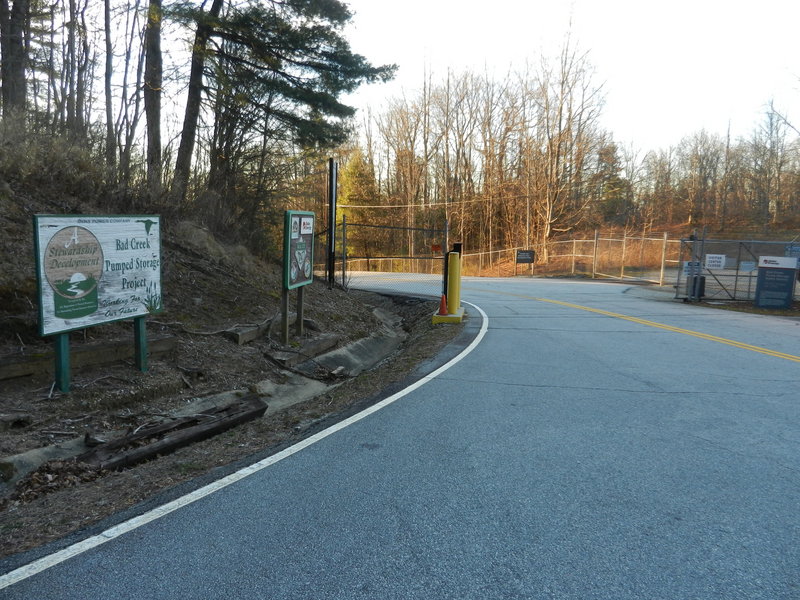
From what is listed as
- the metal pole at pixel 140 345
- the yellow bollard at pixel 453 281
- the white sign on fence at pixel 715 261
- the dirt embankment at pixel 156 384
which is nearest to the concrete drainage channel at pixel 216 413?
the dirt embankment at pixel 156 384

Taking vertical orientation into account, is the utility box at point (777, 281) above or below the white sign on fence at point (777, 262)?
below

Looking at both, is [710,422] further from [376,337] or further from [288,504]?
[376,337]

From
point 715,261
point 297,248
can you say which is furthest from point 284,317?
point 715,261

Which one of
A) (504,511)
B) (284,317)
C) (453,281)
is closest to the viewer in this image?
(504,511)

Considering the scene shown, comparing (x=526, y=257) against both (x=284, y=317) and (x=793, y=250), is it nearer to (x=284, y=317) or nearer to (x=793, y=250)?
(x=793, y=250)

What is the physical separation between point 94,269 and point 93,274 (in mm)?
58

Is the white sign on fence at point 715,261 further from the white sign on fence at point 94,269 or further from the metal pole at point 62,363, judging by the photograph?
the metal pole at point 62,363

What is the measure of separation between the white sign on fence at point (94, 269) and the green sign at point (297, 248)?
2.39m

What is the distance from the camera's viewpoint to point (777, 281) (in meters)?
18.3

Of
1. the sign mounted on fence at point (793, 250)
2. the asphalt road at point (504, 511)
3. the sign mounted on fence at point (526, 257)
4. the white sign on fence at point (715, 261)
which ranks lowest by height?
the asphalt road at point (504, 511)

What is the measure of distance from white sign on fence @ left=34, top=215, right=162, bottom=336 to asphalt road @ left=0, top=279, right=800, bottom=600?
117 inches

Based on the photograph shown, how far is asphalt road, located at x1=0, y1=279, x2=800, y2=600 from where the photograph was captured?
293 centimetres

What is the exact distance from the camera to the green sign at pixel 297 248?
30.3ft

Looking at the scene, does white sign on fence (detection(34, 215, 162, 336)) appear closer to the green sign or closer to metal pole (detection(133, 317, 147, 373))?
metal pole (detection(133, 317, 147, 373))
